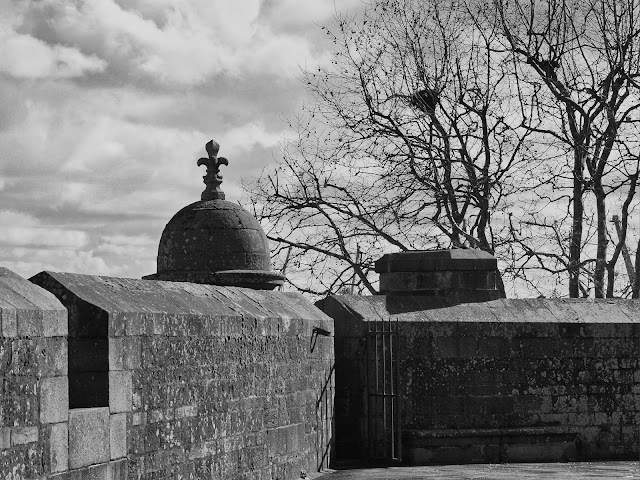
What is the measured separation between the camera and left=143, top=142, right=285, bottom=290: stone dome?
14.9 metres

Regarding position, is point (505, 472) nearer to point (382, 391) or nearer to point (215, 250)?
point (382, 391)

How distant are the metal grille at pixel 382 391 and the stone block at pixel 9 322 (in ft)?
23.3

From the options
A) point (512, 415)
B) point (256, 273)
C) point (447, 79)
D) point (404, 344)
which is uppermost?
point (447, 79)

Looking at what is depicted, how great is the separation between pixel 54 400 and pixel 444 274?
25.6 ft

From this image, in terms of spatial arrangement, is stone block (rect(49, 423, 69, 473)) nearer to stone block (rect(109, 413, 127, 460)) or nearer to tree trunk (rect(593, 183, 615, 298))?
stone block (rect(109, 413, 127, 460))

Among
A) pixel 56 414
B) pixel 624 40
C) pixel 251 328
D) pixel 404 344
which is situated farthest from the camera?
pixel 624 40

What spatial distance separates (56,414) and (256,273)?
889cm

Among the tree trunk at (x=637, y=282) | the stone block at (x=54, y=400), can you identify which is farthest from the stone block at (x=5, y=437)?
the tree trunk at (x=637, y=282)

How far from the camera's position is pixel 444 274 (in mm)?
13289

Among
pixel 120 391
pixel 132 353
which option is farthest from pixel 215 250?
pixel 120 391

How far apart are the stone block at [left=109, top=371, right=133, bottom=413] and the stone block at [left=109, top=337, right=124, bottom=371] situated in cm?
4

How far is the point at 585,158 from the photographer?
20.2 metres

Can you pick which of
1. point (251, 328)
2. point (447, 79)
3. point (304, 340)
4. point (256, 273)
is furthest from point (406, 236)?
point (251, 328)

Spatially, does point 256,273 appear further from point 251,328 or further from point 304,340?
point 251,328
